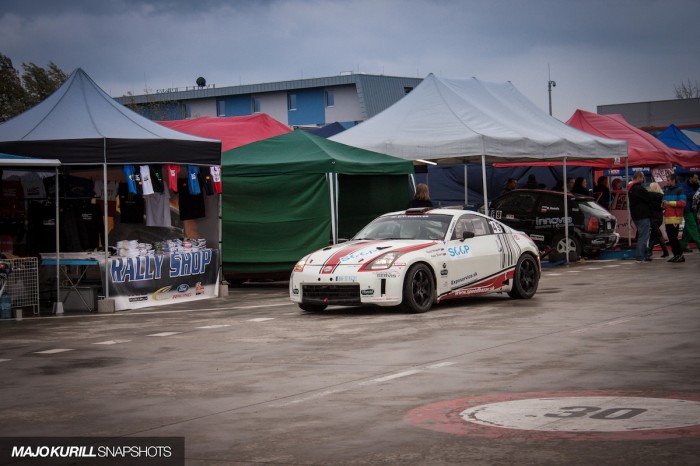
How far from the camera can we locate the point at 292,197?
22.5m

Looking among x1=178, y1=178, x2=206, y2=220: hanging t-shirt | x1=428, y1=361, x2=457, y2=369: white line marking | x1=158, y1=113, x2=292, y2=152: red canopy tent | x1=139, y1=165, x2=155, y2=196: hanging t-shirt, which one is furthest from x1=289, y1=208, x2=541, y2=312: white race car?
x1=158, y1=113, x2=292, y2=152: red canopy tent

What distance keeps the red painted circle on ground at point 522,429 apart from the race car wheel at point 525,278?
902 cm

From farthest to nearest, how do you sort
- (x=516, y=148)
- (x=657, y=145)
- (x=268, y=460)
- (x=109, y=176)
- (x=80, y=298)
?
(x=657, y=145)
(x=516, y=148)
(x=109, y=176)
(x=80, y=298)
(x=268, y=460)

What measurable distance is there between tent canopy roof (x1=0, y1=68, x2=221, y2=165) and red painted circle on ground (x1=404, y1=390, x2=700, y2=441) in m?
11.0

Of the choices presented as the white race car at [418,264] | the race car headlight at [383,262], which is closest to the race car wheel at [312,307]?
the white race car at [418,264]

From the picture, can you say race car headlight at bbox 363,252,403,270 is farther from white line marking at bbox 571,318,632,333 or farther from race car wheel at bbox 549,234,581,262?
race car wheel at bbox 549,234,581,262

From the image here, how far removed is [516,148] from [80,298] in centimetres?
1050

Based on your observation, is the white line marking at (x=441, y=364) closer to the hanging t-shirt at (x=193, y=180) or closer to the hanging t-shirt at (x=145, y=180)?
the hanging t-shirt at (x=145, y=180)

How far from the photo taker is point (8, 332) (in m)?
15.2

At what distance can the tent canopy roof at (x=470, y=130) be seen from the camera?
24.1 meters

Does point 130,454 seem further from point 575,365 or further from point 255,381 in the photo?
point 575,365

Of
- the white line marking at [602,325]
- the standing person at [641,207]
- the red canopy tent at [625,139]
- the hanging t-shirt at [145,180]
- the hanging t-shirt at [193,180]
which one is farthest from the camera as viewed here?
the red canopy tent at [625,139]

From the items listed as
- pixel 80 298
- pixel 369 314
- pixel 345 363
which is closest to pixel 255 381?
pixel 345 363
